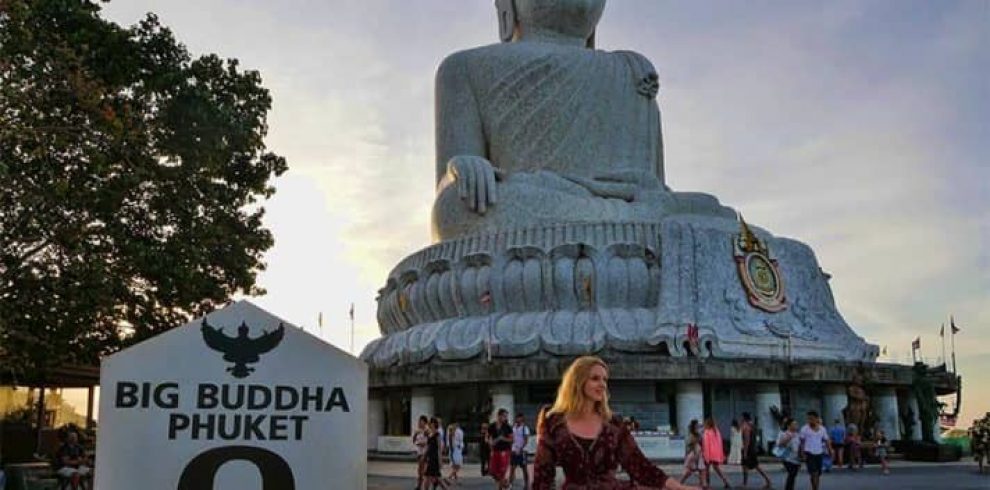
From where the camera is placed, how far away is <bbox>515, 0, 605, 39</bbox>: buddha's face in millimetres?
28125

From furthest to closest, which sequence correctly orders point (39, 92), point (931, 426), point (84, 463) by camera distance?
point (931, 426), point (84, 463), point (39, 92)

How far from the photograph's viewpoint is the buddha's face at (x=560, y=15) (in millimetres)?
28125

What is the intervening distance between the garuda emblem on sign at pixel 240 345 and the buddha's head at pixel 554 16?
1020 inches

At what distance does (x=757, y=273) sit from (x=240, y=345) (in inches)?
850

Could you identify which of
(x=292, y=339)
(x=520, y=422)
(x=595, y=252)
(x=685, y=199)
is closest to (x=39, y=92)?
(x=520, y=422)

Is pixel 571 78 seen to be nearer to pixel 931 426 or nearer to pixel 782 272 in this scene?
pixel 782 272

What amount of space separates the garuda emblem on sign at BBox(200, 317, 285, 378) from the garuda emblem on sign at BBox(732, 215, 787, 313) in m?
21.1

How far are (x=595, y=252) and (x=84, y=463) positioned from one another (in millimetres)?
12846

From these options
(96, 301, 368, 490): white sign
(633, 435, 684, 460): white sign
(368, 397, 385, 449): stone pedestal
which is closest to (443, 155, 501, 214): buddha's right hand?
(368, 397, 385, 449): stone pedestal

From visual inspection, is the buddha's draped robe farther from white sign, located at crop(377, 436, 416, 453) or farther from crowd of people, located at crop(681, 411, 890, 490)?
crowd of people, located at crop(681, 411, 890, 490)

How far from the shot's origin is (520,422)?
1343 cm

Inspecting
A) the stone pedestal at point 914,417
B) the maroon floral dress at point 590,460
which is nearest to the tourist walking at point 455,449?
the maroon floral dress at point 590,460

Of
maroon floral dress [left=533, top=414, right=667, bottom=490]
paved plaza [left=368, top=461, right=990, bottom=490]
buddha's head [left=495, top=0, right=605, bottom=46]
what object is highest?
buddha's head [left=495, top=0, right=605, bottom=46]

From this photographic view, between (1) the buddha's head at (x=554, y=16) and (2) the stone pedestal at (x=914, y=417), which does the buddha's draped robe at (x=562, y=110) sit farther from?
(2) the stone pedestal at (x=914, y=417)
